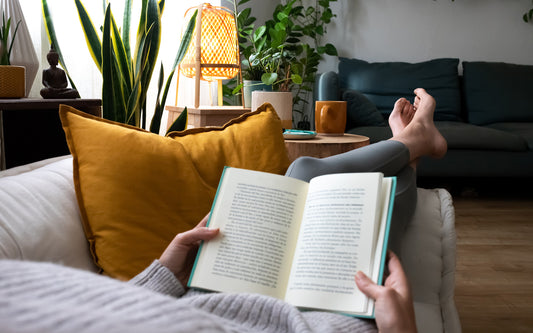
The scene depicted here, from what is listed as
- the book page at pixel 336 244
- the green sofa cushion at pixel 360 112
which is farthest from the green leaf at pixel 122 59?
the green sofa cushion at pixel 360 112

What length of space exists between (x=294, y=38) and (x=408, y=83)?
2.99ft

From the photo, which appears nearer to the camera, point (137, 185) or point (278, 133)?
point (137, 185)

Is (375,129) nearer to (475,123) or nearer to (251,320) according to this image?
(475,123)

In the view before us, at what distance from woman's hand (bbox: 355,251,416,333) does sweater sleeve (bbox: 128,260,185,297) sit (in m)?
0.31

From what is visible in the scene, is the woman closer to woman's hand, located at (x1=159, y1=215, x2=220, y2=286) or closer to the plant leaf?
woman's hand, located at (x1=159, y1=215, x2=220, y2=286)

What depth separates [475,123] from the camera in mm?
3742

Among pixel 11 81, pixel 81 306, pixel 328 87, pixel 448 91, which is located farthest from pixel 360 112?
pixel 81 306

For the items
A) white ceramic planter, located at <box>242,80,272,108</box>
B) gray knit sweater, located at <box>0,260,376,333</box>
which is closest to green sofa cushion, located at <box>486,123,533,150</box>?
white ceramic planter, located at <box>242,80,272,108</box>

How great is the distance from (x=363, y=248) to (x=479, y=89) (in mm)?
3349

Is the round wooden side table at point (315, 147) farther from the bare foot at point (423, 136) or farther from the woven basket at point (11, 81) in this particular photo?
the woven basket at point (11, 81)

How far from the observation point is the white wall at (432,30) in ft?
13.5

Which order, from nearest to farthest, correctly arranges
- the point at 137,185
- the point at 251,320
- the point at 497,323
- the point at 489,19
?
the point at 251,320 < the point at 137,185 < the point at 497,323 < the point at 489,19

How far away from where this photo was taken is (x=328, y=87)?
10.9ft

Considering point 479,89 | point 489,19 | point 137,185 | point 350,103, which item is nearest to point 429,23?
point 489,19
